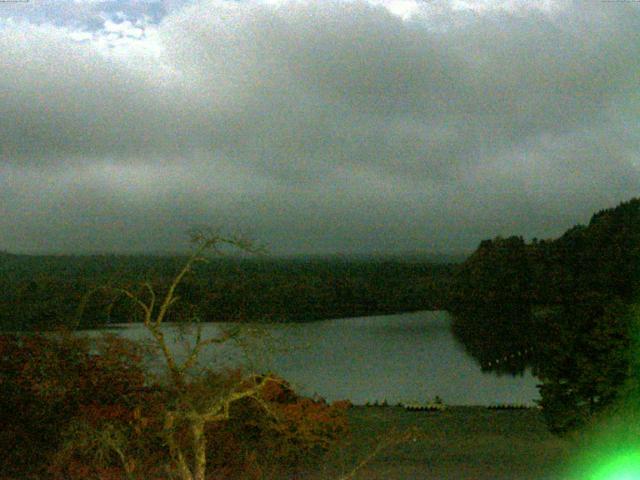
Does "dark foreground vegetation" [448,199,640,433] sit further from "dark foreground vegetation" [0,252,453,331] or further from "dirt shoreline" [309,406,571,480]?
"dark foreground vegetation" [0,252,453,331]

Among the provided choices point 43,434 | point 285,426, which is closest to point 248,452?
point 285,426

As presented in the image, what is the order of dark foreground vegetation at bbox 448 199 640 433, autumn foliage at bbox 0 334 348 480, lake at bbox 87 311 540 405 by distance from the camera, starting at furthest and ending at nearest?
lake at bbox 87 311 540 405, dark foreground vegetation at bbox 448 199 640 433, autumn foliage at bbox 0 334 348 480

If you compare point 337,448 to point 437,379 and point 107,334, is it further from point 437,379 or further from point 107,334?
point 437,379

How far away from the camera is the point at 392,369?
3216cm

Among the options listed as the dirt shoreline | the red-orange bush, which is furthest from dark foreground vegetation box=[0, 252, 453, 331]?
the dirt shoreline

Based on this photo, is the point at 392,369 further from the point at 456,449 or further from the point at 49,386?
the point at 49,386

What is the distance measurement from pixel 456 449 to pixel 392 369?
20825mm

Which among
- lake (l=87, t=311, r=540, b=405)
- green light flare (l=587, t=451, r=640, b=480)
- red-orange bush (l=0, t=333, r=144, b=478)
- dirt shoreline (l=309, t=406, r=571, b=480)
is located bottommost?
lake (l=87, t=311, r=540, b=405)

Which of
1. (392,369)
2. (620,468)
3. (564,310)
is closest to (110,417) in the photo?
(564,310)

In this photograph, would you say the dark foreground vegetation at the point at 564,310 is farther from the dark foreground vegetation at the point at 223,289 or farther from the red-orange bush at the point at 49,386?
the red-orange bush at the point at 49,386

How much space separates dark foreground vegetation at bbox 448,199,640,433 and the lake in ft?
8.01

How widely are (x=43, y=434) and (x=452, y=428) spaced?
23.6 ft

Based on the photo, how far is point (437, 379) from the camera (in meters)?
30.1

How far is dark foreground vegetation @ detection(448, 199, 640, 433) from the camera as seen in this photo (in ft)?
32.1
